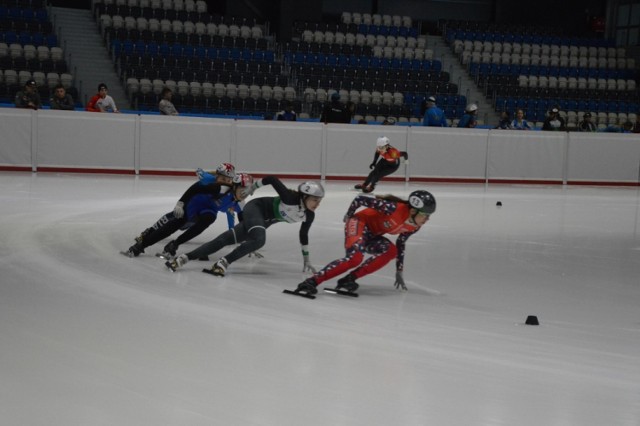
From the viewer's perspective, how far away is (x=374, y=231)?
711 centimetres

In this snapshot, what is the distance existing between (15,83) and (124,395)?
60.7 ft

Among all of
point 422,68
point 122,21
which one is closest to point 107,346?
point 122,21

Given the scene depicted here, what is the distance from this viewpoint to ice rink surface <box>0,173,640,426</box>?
4133mm

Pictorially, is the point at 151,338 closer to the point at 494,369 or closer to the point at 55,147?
the point at 494,369

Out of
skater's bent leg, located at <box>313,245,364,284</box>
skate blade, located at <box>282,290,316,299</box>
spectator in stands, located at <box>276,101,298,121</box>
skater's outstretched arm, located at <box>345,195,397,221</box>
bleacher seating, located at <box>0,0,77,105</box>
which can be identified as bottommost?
skate blade, located at <box>282,290,316,299</box>

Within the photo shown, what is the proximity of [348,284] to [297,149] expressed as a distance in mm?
12298

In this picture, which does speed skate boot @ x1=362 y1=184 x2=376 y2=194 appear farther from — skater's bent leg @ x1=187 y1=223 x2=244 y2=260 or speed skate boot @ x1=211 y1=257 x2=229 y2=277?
speed skate boot @ x1=211 y1=257 x2=229 y2=277

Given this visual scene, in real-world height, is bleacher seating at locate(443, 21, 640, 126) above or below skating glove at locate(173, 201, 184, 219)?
above

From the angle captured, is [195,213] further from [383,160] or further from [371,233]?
[383,160]

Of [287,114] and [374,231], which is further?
[287,114]

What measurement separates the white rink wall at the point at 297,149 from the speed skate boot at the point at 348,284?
11767 millimetres

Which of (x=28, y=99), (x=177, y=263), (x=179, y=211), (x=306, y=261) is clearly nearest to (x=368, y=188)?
(x=28, y=99)

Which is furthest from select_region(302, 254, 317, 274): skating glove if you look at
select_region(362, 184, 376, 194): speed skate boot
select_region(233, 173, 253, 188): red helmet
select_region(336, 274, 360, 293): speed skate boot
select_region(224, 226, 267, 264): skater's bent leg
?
select_region(362, 184, 376, 194): speed skate boot

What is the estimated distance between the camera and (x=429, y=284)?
25.3 feet
